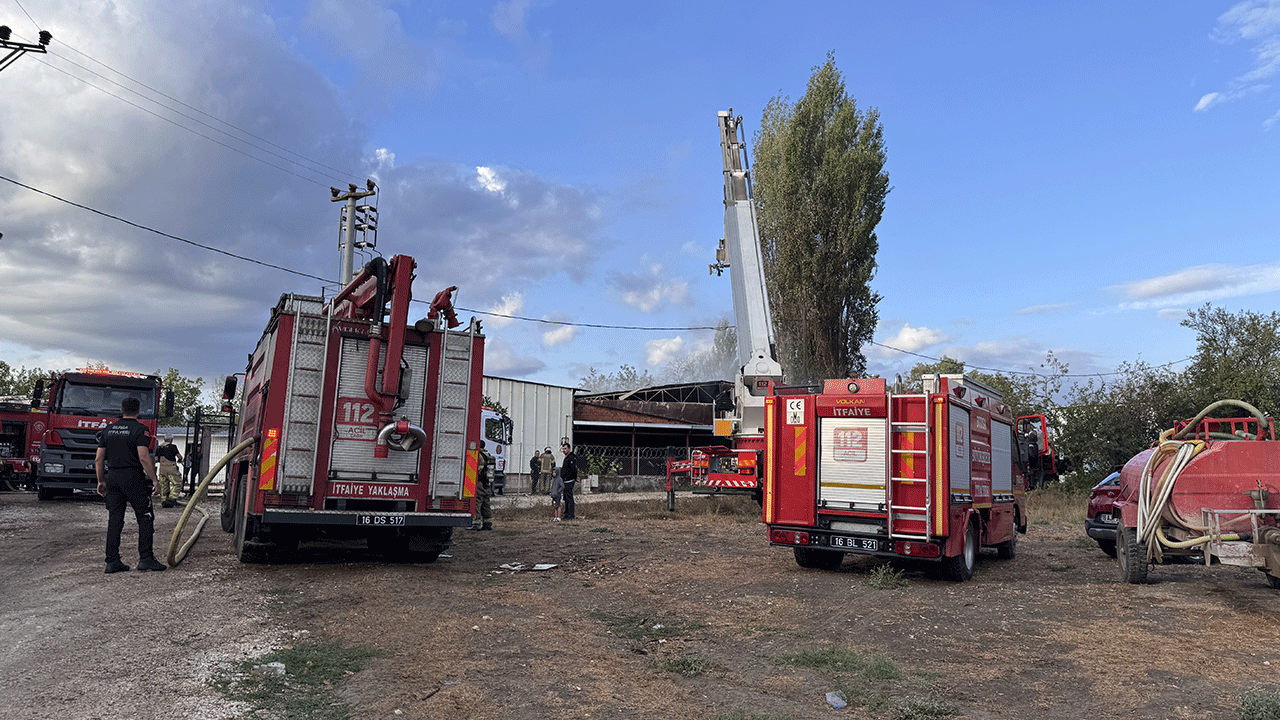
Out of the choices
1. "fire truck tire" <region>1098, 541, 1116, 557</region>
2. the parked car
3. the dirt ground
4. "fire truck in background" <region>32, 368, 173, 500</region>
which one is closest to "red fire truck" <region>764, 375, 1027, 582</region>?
the dirt ground

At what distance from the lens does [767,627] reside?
23.0 ft

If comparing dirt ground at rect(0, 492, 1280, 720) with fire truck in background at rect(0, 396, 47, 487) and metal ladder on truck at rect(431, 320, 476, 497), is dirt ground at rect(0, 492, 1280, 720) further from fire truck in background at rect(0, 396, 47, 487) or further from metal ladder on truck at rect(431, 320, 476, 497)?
fire truck in background at rect(0, 396, 47, 487)

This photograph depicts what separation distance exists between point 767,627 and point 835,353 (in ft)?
82.8

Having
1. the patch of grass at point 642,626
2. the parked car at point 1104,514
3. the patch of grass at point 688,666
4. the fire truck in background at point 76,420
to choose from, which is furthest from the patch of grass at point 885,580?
the fire truck in background at point 76,420

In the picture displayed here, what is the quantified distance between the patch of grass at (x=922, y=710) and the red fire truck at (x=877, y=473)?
4.82 m

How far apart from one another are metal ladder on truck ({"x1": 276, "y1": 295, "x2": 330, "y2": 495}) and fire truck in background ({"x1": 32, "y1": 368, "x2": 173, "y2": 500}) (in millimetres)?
12469

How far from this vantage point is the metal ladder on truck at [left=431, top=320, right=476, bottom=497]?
9539 mm

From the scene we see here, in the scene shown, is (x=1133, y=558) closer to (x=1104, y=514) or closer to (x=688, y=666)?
(x=1104, y=514)

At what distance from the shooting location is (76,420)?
64.6 feet

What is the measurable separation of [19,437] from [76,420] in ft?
23.0

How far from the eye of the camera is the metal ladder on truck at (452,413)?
376 inches

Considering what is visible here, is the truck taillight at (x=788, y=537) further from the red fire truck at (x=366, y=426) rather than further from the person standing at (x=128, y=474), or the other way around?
the person standing at (x=128, y=474)

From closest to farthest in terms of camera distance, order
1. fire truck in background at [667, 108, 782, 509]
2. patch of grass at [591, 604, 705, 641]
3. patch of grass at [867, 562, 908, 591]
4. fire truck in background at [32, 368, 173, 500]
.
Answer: patch of grass at [591, 604, 705, 641], patch of grass at [867, 562, 908, 591], fire truck in background at [667, 108, 782, 509], fire truck in background at [32, 368, 173, 500]

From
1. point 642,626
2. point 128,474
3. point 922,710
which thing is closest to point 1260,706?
point 922,710
